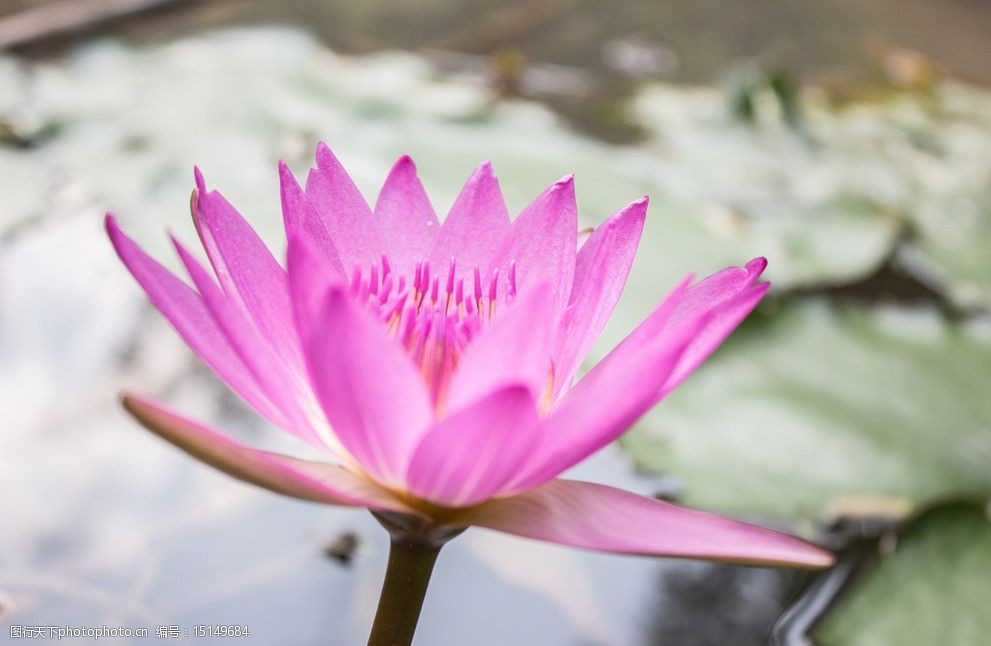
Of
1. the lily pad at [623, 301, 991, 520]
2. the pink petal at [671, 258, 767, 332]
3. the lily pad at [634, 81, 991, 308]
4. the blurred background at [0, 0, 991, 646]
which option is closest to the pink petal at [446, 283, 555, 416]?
the pink petal at [671, 258, 767, 332]

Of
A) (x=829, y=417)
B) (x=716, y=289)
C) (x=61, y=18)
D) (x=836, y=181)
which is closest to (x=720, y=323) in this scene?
(x=716, y=289)

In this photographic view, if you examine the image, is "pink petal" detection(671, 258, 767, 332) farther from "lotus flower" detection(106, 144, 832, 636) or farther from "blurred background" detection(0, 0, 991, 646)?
"blurred background" detection(0, 0, 991, 646)

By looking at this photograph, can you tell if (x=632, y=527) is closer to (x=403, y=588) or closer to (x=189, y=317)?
(x=403, y=588)

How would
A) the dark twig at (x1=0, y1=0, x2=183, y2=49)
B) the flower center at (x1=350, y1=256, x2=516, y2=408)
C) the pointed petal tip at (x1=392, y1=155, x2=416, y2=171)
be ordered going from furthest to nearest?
1. the dark twig at (x1=0, y1=0, x2=183, y2=49)
2. the pointed petal tip at (x1=392, y1=155, x2=416, y2=171)
3. the flower center at (x1=350, y1=256, x2=516, y2=408)

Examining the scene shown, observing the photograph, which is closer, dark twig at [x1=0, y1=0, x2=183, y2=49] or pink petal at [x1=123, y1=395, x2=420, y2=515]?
pink petal at [x1=123, y1=395, x2=420, y2=515]

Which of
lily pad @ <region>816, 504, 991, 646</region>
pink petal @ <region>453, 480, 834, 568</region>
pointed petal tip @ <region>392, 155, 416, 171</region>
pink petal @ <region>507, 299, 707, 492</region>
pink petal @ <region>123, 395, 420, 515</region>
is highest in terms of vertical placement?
pointed petal tip @ <region>392, 155, 416, 171</region>

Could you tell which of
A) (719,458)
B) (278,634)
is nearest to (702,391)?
(719,458)

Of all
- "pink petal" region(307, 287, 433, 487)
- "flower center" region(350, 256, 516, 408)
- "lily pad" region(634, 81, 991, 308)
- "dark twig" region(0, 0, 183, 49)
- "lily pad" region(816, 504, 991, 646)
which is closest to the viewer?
"pink petal" region(307, 287, 433, 487)
